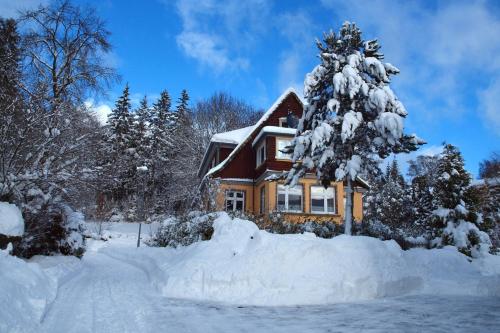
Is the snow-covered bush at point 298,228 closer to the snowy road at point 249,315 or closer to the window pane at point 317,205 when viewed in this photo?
the window pane at point 317,205

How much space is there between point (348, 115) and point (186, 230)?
7840 mm

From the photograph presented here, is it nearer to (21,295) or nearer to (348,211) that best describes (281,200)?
(348,211)

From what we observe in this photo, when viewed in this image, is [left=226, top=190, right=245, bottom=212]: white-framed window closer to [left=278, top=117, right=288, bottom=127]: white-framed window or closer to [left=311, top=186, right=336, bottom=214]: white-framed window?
[left=311, top=186, right=336, bottom=214]: white-framed window

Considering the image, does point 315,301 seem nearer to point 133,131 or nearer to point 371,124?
point 371,124

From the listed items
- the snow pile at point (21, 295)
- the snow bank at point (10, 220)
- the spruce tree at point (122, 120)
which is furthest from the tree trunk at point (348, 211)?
the spruce tree at point (122, 120)

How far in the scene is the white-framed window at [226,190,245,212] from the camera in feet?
82.2

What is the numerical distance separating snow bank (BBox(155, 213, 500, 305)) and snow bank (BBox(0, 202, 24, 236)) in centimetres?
368

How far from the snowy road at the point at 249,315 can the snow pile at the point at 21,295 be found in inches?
7.0

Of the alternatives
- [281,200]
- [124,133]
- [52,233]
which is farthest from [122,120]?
[52,233]

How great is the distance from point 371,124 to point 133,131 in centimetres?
3640

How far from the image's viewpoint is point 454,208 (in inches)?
762

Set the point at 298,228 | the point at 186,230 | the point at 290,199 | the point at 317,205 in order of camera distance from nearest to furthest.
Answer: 1. the point at 186,230
2. the point at 298,228
3. the point at 290,199
4. the point at 317,205

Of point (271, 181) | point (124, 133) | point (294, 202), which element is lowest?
point (294, 202)

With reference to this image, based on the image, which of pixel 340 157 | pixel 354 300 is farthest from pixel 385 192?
pixel 354 300
